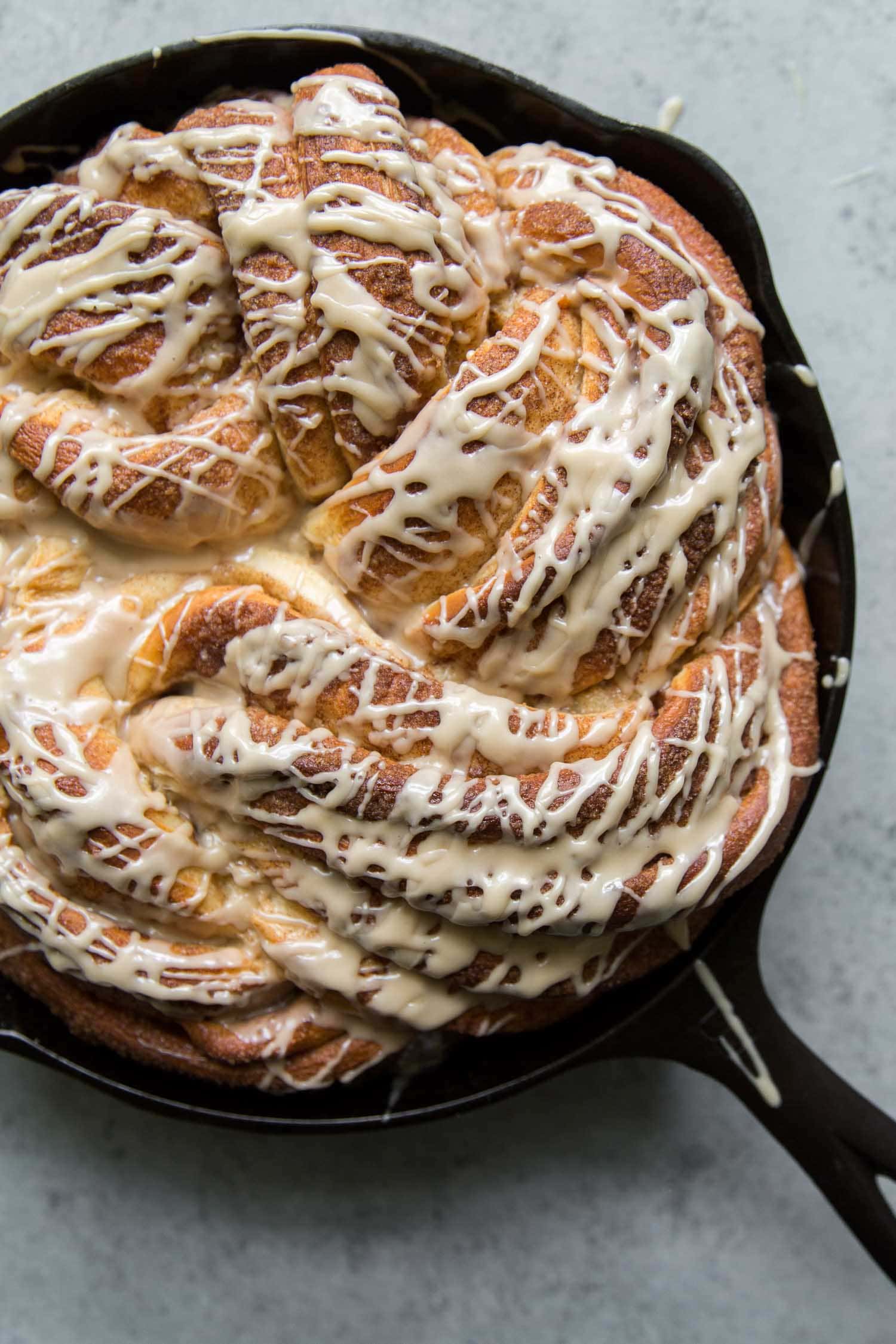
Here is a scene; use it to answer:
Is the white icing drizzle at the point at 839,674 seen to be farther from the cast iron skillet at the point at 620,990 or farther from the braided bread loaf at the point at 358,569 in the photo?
the braided bread loaf at the point at 358,569

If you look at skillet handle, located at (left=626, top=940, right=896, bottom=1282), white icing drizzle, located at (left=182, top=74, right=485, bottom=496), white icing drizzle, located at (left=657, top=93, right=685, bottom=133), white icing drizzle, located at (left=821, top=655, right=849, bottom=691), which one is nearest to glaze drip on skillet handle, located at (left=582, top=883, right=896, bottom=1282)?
skillet handle, located at (left=626, top=940, right=896, bottom=1282)

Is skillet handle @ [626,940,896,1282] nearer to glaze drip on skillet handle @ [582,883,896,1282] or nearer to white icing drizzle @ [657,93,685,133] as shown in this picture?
glaze drip on skillet handle @ [582,883,896,1282]

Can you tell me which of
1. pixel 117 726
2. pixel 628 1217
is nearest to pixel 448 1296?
pixel 628 1217

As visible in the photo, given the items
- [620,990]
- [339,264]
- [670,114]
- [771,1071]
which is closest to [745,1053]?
[771,1071]

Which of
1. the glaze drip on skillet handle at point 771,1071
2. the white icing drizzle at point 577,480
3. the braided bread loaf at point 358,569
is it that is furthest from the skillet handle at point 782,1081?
the white icing drizzle at point 577,480

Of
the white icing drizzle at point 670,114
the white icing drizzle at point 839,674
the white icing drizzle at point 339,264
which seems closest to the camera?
the white icing drizzle at point 339,264

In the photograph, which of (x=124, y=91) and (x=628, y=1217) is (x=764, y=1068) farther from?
(x=124, y=91)

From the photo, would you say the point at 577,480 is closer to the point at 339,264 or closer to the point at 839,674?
the point at 339,264
